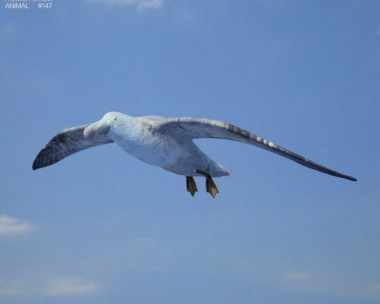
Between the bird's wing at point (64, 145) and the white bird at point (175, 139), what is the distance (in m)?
2.58

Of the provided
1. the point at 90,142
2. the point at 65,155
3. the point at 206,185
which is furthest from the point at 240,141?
the point at 65,155

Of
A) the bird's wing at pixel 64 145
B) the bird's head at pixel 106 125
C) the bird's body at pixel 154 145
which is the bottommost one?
the bird's body at pixel 154 145

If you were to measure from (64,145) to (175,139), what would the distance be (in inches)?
203


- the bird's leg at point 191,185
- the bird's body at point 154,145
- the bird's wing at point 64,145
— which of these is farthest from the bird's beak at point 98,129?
the bird's leg at point 191,185

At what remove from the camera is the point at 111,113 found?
1303cm

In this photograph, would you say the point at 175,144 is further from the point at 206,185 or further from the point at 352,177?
the point at 352,177

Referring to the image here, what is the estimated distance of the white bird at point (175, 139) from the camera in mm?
11719

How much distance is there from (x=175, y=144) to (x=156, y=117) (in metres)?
1.03

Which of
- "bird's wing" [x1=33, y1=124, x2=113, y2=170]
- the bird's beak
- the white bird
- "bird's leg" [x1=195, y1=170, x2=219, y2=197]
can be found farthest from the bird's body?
"bird's wing" [x1=33, y1=124, x2=113, y2=170]

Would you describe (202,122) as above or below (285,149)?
above

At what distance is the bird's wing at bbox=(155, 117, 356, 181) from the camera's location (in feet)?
37.4

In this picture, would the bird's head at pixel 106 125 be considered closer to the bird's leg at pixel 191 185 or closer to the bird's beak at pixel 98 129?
the bird's beak at pixel 98 129

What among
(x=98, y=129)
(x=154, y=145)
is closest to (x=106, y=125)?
(x=98, y=129)

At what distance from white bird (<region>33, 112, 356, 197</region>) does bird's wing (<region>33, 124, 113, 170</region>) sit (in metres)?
2.58
